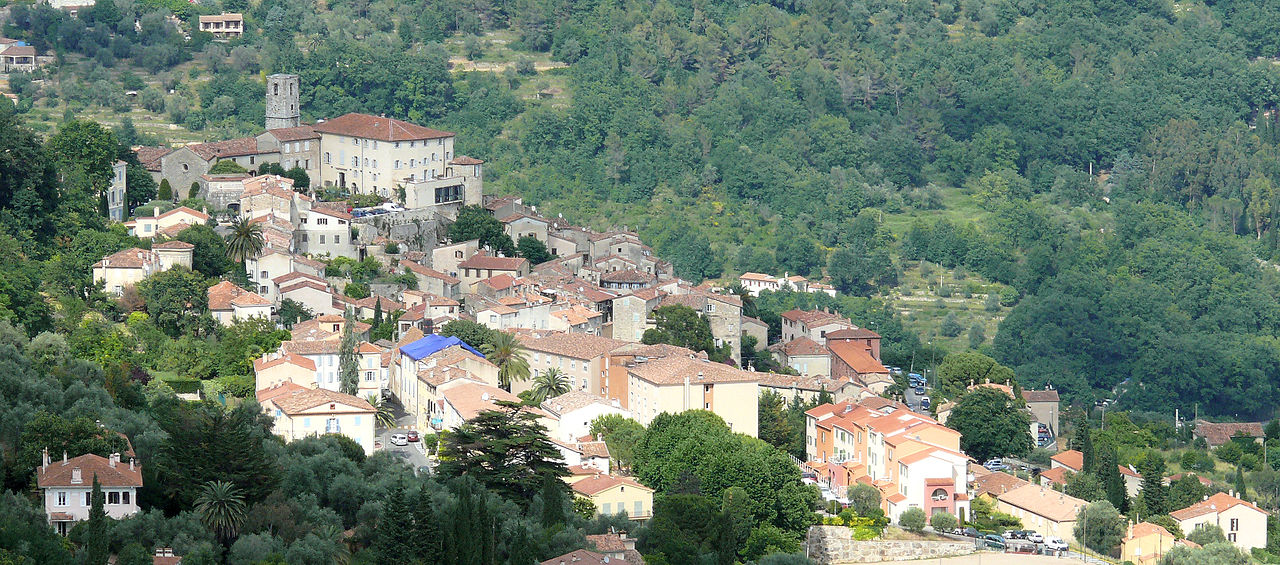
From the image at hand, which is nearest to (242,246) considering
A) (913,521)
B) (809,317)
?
(809,317)

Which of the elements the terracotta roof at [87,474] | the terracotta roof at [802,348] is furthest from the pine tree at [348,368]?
the terracotta roof at [802,348]

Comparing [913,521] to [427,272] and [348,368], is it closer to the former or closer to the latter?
[348,368]

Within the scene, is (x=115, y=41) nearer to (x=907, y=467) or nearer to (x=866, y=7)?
(x=866, y=7)

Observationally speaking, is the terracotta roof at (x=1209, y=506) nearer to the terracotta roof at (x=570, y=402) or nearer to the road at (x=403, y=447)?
the terracotta roof at (x=570, y=402)

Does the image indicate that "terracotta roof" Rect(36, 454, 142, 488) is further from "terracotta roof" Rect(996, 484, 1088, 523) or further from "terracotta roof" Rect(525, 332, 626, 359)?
"terracotta roof" Rect(996, 484, 1088, 523)

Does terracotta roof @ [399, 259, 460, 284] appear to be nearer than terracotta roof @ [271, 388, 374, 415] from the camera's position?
No

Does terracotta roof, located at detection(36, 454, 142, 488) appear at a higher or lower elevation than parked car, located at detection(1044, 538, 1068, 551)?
higher

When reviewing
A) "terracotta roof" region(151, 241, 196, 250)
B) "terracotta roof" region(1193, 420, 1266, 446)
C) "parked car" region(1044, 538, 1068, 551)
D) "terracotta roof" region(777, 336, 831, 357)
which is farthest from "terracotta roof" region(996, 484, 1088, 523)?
"terracotta roof" region(151, 241, 196, 250)
